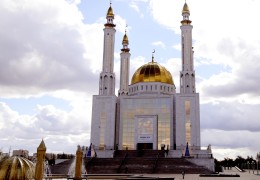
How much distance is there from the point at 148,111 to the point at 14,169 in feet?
125

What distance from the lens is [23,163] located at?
6.50 metres

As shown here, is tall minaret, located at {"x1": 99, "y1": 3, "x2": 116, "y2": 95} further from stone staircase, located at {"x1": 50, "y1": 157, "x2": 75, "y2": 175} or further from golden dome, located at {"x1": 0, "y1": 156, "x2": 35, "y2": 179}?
golden dome, located at {"x1": 0, "y1": 156, "x2": 35, "y2": 179}

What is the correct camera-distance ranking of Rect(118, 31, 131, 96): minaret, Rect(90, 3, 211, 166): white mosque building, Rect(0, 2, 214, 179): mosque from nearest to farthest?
1. Rect(0, 2, 214, 179): mosque
2. Rect(90, 3, 211, 166): white mosque building
3. Rect(118, 31, 131, 96): minaret

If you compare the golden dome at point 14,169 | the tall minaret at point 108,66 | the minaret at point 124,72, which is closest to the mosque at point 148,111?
the tall minaret at point 108,66

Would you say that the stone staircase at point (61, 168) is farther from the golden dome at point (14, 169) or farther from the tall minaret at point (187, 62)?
the golden dome at point (14, 169)

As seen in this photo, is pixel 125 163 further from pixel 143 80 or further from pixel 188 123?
pixel 143 80

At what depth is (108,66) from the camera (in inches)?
1761

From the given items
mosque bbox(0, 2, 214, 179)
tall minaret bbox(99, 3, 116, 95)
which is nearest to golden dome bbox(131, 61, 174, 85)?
mosque bbox(0, 2, 214, 179)

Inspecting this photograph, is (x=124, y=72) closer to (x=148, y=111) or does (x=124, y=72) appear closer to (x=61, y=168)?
(x=148, y=111)

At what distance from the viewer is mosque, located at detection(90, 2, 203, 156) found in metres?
42.2

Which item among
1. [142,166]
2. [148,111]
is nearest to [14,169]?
[142,166]

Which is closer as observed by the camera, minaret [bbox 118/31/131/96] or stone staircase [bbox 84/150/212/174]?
stone staircase [bbox 84/150/212/174]

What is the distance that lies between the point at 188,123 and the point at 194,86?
4.98 metres

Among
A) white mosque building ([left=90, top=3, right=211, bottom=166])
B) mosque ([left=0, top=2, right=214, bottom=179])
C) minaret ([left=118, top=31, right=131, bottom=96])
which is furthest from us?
minaret ([left=118, top=31, right=131, bottom=96])
